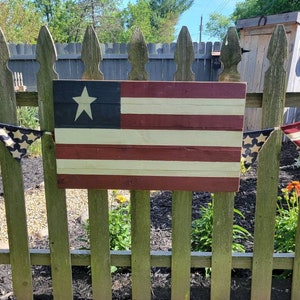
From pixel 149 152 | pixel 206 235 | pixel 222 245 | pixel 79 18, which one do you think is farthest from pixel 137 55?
pixel 79 18

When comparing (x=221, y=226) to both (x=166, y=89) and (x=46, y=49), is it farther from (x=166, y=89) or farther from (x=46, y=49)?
(x=46, y=49)

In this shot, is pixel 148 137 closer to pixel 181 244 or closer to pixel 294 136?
pixel 181 244

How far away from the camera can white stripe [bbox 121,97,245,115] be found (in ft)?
5.75

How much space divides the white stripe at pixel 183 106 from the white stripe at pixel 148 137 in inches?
4.1

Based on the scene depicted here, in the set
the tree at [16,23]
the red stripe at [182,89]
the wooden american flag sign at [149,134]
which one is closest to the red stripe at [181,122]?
the wooden american flag sign at [149,134]

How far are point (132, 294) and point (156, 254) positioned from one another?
0.30 meters

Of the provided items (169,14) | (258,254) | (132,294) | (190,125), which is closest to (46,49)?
(190,125)

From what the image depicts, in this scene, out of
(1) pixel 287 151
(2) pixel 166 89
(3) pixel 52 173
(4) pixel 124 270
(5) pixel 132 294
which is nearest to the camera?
(2) pixel 166 89

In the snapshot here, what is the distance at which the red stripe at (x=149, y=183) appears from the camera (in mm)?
1860

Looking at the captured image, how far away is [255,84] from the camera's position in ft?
22.5

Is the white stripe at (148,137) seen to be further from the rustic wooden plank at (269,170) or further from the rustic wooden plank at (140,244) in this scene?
the rustic wooden plank at (140,244)

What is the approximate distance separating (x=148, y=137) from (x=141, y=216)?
469mm

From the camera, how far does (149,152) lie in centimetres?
184

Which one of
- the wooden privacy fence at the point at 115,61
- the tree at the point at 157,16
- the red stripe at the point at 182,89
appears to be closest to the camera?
the red stripe at the point at 182,89
